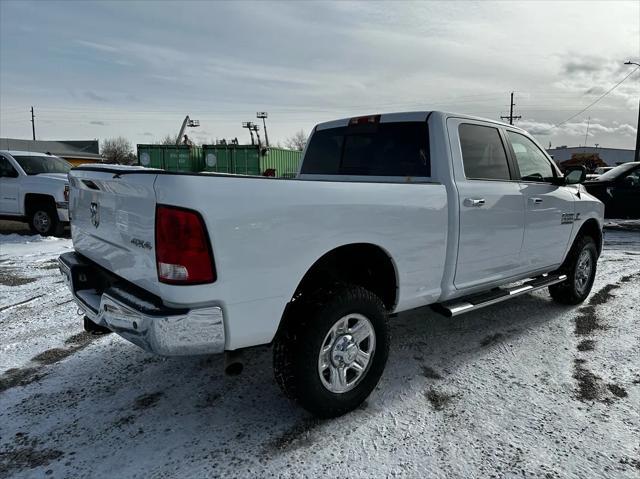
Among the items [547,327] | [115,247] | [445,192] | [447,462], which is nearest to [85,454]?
[115,247]

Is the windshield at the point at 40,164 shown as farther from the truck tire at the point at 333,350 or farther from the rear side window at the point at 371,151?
the truck tire at the point at 333,350

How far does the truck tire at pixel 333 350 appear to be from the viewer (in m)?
2.58

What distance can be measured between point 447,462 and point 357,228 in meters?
1.36

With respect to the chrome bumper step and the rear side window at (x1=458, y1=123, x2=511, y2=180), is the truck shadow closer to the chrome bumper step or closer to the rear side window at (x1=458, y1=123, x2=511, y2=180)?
the chrome bumper step

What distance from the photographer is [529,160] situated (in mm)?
4477

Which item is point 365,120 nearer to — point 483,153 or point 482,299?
point 483,153

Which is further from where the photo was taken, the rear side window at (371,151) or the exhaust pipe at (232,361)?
the rear side window at (371,151)

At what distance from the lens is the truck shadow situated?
245 centimetres

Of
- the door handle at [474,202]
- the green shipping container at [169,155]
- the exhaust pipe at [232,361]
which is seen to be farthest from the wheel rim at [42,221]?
the green shipping container at [169,155]

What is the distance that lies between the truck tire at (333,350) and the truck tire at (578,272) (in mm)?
3119

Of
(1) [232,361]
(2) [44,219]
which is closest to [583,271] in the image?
(1) [232,361]

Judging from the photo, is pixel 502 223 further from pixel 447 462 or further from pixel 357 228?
pixel 447 462

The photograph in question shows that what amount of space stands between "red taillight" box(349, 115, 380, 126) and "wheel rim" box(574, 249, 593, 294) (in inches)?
113

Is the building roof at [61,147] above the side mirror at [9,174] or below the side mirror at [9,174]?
above
